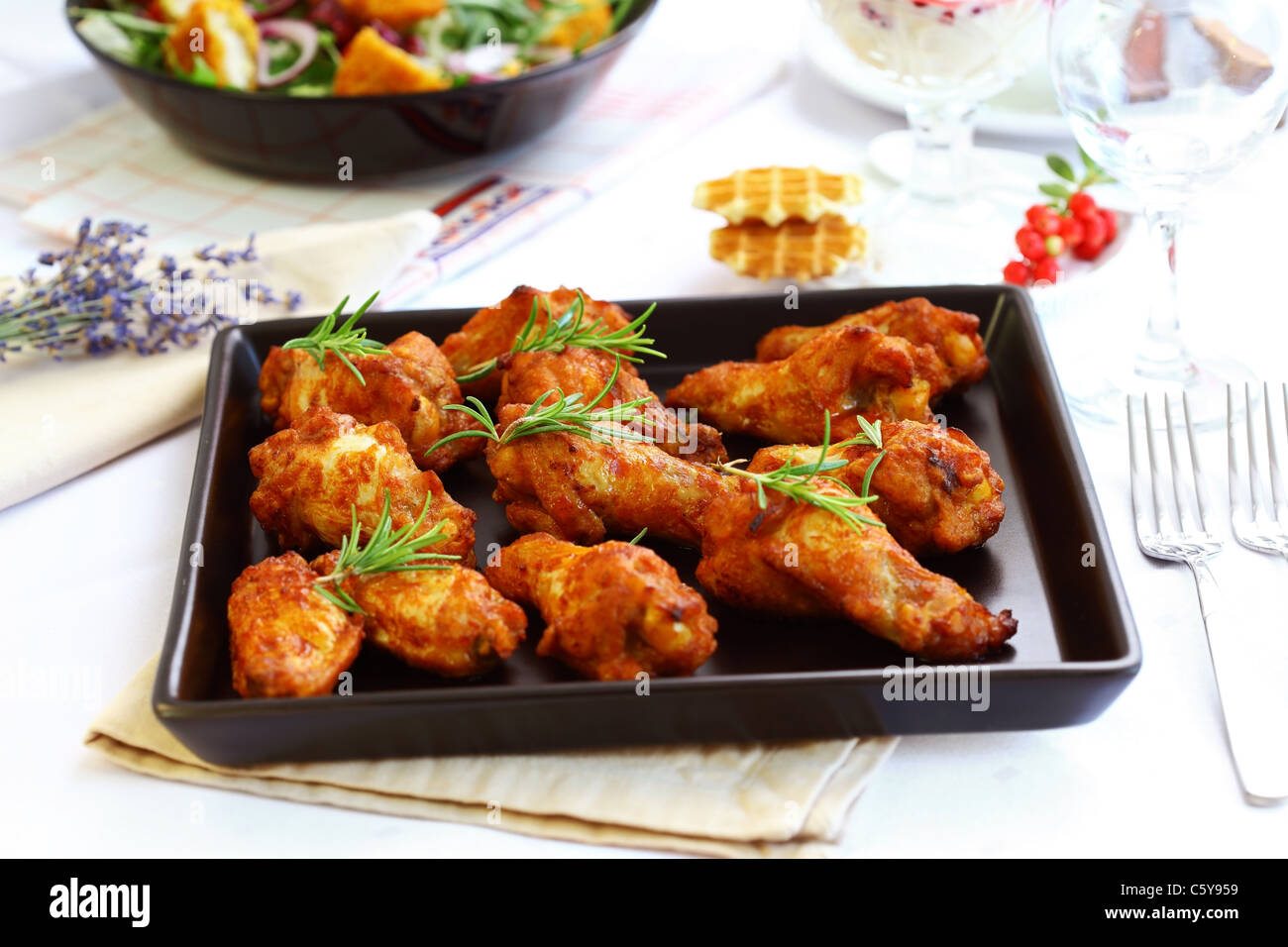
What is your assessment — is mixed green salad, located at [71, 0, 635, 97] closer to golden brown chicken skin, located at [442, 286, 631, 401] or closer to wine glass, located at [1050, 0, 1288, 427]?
golden brown chicken skin, located at [442, 286, 631, 401]

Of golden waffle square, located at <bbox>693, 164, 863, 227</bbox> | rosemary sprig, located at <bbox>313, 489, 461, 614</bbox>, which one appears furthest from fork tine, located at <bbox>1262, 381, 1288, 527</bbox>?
rosemary sprig, located at <bbox>313, 489, 461, 614</bbox>

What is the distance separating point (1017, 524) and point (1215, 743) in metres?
0.58

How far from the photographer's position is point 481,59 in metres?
4.41

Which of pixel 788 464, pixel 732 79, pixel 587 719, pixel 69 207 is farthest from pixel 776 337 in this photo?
pixel 69 207

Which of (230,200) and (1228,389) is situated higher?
(230,200)

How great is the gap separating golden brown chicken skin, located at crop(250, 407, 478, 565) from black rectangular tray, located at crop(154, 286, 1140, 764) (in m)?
0.15

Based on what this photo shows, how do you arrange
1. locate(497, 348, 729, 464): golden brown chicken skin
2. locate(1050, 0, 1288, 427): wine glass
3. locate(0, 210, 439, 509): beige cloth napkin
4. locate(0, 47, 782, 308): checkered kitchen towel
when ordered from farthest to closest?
locate(0, 47, 782, 308): checkered kitchen towel → locate(0, 210, 439, 509): beige cloth napkin → locate(1050, 0, 1288, 427): wine glass → locate(497, 348, 729, 464): golden brown chicken skin

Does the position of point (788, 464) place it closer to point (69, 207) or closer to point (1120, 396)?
point (1120, 396)

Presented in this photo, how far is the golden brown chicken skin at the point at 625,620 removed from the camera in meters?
2.17

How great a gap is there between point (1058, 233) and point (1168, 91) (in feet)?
2.19

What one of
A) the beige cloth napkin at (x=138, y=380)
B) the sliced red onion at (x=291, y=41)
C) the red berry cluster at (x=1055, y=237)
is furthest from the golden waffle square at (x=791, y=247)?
the sliced red onion at (x=291, y=41)

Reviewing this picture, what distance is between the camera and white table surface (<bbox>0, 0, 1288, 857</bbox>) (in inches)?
84.5

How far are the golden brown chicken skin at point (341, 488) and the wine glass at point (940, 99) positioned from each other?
1.74m

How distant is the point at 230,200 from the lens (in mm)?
4332
